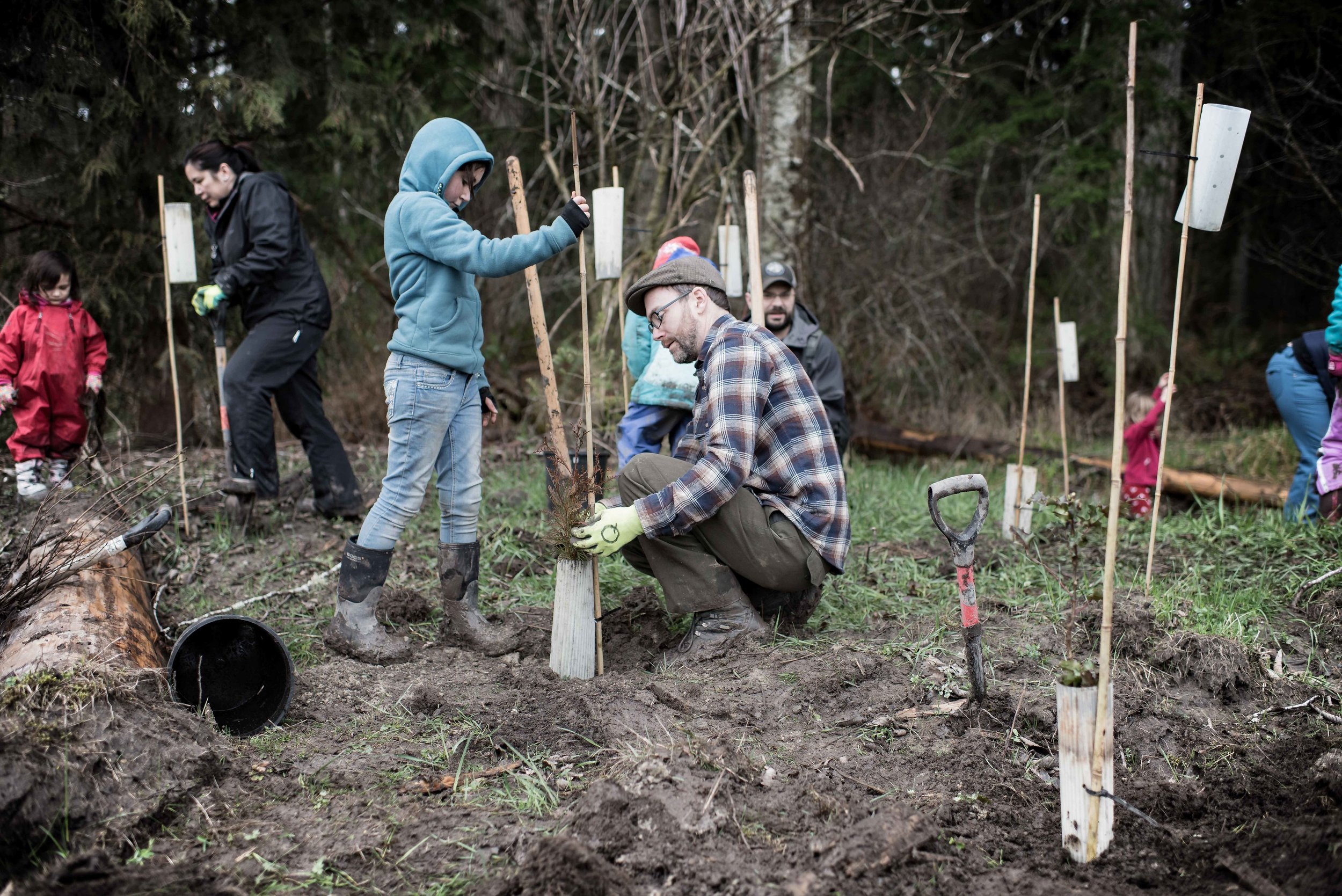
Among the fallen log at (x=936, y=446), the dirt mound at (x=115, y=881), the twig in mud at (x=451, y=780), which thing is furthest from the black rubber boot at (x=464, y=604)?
the fallen log at (x=936, y=446)

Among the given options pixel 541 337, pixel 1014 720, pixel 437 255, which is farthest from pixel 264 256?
pixel 1014 720

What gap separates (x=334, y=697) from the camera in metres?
3.19

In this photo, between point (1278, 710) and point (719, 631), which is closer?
point (1278, 710)

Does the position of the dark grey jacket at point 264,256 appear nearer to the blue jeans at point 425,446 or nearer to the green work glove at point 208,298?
the green work glove at point 208,298

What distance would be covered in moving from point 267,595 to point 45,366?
2287mm

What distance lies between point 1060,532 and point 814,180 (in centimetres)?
446

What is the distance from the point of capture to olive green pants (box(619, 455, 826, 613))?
11.3ft

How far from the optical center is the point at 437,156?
3.41m

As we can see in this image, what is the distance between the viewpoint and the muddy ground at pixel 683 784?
211 cm

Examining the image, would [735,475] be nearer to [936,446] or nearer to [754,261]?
[754,261]

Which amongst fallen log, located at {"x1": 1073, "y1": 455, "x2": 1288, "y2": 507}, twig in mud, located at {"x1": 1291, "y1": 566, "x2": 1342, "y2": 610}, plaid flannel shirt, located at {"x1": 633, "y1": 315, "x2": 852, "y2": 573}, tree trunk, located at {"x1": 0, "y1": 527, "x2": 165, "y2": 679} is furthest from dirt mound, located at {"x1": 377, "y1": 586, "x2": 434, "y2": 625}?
fallen log, located at {"x1": 1073, "y1": 455, "x2": 1288, "y2": 507}

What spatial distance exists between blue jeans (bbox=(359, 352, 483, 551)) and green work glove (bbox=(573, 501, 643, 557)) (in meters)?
0.71

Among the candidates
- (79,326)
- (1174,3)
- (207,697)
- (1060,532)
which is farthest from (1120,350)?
(1174,3)

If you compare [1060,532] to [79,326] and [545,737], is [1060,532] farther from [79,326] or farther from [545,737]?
[79,326]
